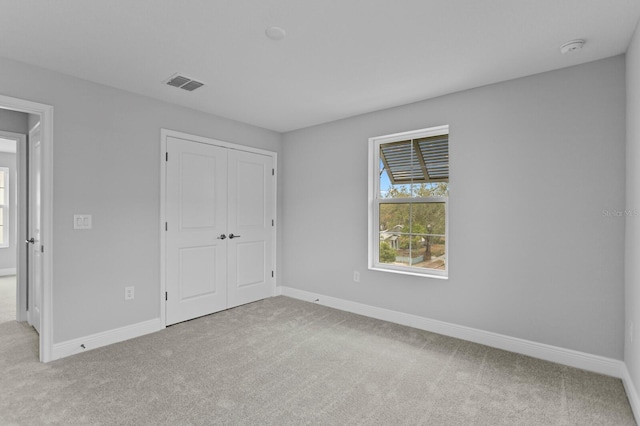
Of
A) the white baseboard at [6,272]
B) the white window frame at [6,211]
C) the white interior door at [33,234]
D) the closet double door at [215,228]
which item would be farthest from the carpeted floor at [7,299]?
the closet double door at [215,228]

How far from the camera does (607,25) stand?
2.05 meters

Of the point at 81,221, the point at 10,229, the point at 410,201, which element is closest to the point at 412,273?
the point at 410,201

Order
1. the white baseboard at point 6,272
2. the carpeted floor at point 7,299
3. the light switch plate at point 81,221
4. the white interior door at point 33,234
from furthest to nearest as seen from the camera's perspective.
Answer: the white baseboard at point 6,272 < the carpeted floor at point 7,299 < the white interior door at point 33,234 < the light switch plate at point 81,221

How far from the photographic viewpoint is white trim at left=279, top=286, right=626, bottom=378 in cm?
248

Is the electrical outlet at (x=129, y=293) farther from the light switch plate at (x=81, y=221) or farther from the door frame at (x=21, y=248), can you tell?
the door frame at (x=21, y=248)

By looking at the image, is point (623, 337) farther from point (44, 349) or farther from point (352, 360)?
point (44, 349)

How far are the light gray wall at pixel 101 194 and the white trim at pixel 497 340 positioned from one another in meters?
2.34

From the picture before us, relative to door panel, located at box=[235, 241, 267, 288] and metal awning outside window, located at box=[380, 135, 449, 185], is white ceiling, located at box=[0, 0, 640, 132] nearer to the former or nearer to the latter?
metal awning outside window, located at box=[380, 135, 449, 185]

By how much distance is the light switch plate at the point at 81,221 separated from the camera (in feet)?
9.32

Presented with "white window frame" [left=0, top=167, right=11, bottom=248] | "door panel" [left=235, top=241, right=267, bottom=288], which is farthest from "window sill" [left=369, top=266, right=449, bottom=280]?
"white window frame" [left=0, top=167, right=11, bottom=248]

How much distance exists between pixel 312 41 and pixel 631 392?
314cm

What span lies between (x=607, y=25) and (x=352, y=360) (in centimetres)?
293

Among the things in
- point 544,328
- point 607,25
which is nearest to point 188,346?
point 544,328

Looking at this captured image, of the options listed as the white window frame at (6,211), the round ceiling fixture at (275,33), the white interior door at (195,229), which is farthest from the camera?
the white window frame at (6,211)
